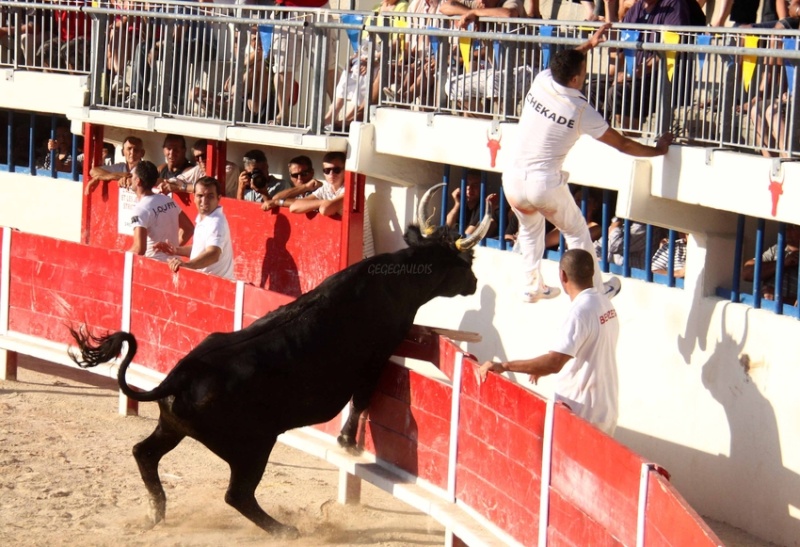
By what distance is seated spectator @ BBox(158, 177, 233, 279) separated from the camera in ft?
33.0

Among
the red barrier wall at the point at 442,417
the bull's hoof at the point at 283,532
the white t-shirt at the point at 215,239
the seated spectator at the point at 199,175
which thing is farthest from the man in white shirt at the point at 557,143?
the seated spectator at the point at 199,175

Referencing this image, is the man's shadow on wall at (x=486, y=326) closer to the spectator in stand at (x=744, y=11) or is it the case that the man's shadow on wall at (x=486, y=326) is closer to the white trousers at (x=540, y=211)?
the white trousers at (x=540, y=211)

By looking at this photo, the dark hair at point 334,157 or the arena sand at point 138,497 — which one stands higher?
the dark hair at point 334,157

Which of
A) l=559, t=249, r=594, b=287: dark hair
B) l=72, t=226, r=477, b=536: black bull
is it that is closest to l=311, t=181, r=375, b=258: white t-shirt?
l=72, t=226, r=477, b=536: black bull

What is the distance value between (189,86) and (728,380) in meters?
6.61

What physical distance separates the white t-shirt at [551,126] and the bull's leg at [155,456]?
8.15 ft

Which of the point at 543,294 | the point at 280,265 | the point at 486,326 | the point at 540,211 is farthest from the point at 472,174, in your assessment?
the point at 540,211

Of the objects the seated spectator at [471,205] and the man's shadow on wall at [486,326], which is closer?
the man's shadow on wall at [486,326]

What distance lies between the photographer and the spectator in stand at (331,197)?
11.4m

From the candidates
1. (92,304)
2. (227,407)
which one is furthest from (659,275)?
(92,304)

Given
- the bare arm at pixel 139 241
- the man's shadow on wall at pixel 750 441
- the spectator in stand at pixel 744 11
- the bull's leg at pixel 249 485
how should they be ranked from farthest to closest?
the bare arm at pixel 139 241 < the spectator in stand at pixel 744 11 < the man's shadow on wall at pixel 750 441 < the bull's leg at pixel 249 485

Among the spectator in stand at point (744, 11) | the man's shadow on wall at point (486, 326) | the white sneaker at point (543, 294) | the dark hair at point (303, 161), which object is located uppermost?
the spectator in stand at point (744, 11)

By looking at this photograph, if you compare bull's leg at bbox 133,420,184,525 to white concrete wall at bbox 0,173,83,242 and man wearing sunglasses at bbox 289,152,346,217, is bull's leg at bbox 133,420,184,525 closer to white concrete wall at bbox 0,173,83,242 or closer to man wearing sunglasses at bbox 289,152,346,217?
man wearing sunglasses at bbox 289,152,346,217

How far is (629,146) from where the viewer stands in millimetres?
7406
